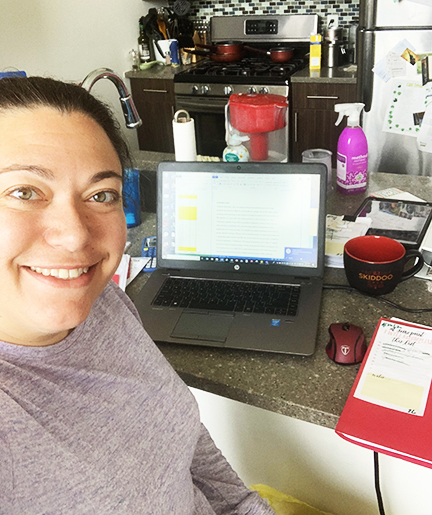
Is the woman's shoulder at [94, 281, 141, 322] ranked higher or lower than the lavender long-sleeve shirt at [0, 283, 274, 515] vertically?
higher

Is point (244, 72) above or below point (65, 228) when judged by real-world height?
above

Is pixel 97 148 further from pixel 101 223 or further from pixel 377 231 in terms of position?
pixel 377 231

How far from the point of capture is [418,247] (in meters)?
1.31

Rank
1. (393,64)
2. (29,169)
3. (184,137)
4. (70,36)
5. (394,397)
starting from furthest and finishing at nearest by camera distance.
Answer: (70,36) → (393,64) → (184,137) → (394,397) → (29,169)

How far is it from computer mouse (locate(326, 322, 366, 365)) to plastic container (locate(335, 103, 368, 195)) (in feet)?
2.58

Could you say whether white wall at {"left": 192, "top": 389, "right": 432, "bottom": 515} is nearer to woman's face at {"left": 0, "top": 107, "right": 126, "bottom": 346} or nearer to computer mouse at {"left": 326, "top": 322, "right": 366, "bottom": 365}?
computer mouse at {"left": 326, "top": 322, "right": 366, "bottom": 365}

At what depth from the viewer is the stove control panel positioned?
3.68m

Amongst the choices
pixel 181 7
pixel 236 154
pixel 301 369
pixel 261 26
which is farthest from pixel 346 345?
pixel 181 7

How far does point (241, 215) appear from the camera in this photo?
1.23 meters

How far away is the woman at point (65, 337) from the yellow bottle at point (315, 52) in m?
2.80

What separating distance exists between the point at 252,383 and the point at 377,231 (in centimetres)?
66

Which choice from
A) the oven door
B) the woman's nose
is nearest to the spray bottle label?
the woman's nose

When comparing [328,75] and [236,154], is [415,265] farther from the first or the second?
[328,75]

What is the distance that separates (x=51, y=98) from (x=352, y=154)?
1.16 metres
